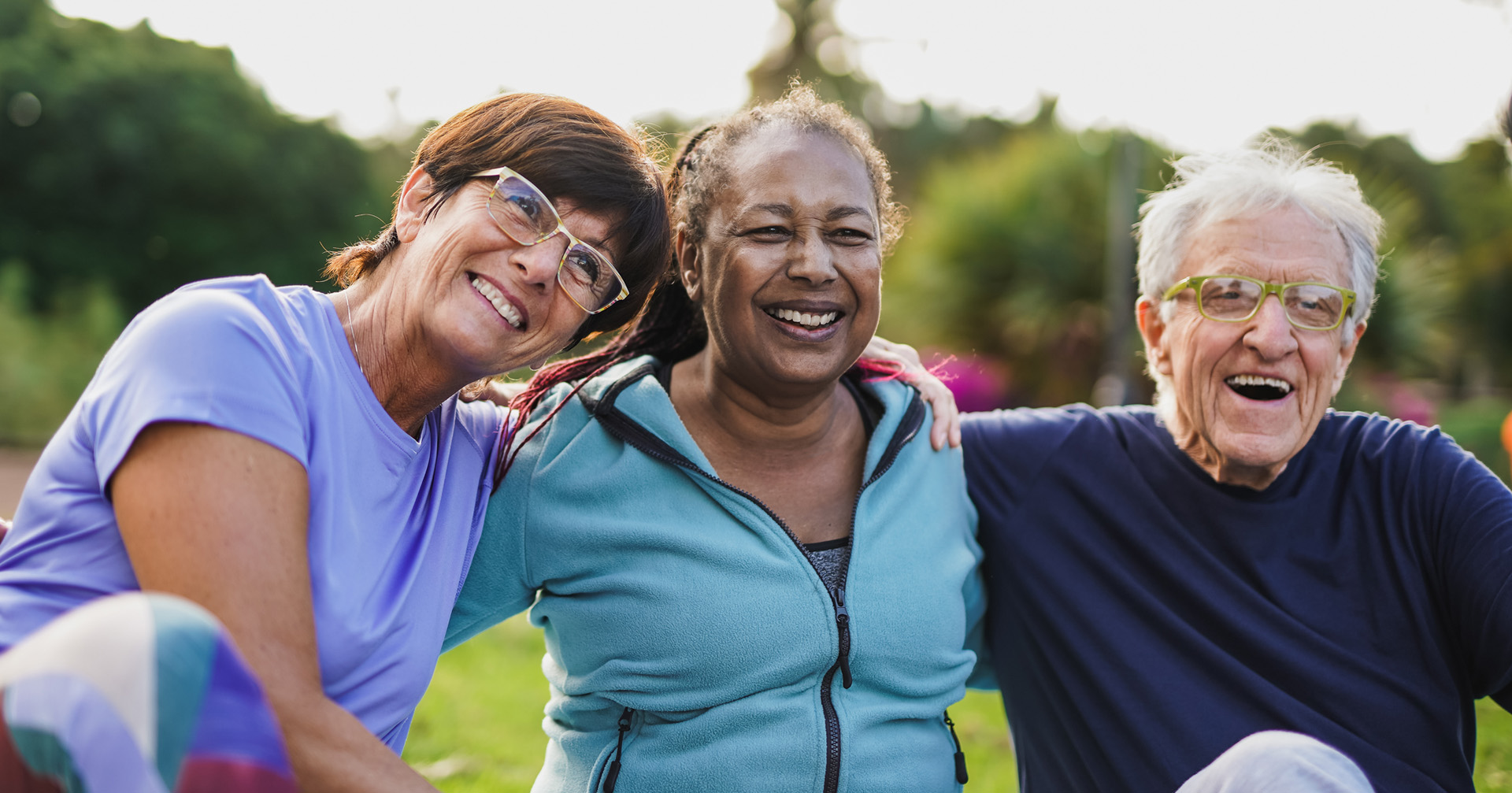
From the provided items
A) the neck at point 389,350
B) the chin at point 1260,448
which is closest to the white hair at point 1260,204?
the chin at point 1260,448

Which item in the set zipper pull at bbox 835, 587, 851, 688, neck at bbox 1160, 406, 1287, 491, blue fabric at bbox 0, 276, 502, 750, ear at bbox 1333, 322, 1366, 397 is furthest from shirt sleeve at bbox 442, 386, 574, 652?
ear at bbox 1333, 322, 1366, 397

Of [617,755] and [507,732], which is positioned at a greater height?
[617,755]

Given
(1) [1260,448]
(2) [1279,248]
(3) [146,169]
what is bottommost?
(3) [146,169]

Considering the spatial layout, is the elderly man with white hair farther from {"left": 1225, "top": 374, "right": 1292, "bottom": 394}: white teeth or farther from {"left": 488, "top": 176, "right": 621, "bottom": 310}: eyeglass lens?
{"left": 488, "top": 176, "right": 621, "bottom": 310}: eyeglass lens

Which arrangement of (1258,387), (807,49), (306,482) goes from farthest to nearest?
(807,49) < (1258,387) < (306,482)

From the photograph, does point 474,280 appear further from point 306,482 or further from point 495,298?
point 306,482

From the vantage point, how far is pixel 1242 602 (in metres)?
2.47

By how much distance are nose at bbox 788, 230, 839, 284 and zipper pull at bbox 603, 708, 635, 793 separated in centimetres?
105

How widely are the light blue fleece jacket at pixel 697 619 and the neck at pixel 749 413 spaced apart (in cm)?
19

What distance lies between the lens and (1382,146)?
3006 cm

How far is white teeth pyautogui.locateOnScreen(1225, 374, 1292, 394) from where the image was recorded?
8.41 ft

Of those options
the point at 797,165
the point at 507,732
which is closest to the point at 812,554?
the point at 797,165

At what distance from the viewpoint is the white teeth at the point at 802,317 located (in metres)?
2.52

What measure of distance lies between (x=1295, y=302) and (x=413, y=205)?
6.74 ft
